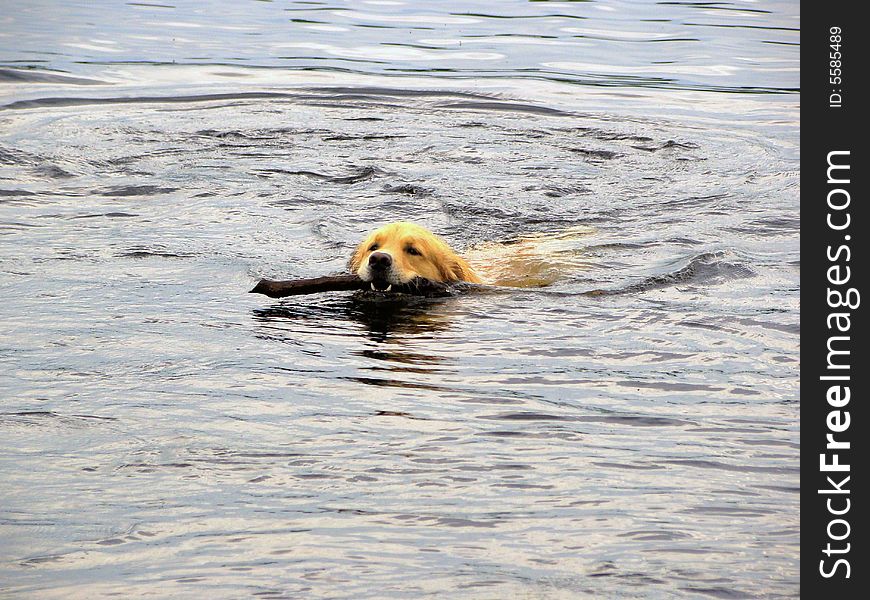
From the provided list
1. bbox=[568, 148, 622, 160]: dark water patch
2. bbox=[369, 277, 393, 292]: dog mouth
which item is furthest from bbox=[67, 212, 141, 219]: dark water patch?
bbox=[568, 148, 622, 160]: dark water patch

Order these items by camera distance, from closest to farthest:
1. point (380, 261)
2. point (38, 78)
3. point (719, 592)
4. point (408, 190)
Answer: point (719, 592)
point (380, 261)
point (408, 190)
point (38, 78)

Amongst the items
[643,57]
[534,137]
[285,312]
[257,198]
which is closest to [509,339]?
[285,312]

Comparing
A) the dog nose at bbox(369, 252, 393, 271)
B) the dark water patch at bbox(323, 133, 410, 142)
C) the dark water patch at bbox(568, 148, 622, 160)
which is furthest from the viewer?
the dark water patch at bbox(323, 133, 410, 142)

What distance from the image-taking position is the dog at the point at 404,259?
23.5 feet

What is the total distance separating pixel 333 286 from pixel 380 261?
1.02 ft

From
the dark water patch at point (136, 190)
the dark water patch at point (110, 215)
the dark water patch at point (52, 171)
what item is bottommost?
the dark water patch at point (110, 215)

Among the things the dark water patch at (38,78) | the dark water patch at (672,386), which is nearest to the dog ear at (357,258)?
the dark water patch at (672,386)

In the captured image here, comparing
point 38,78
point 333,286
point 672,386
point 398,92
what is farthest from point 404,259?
point 38,78

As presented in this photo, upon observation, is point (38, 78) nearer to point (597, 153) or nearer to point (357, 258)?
point (597, 153)

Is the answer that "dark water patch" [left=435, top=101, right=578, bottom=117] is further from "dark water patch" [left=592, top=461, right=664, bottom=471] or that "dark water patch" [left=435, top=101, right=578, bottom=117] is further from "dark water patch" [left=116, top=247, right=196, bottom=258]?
"dark water patch" [left=592, top=461, right=664, bottom=471]

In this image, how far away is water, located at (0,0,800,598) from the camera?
3.94m

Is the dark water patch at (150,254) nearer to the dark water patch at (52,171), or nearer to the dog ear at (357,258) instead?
the dog ear at (357,258)

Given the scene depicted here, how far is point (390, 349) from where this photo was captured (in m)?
6.29

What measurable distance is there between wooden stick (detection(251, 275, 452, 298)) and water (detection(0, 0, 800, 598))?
146mm
